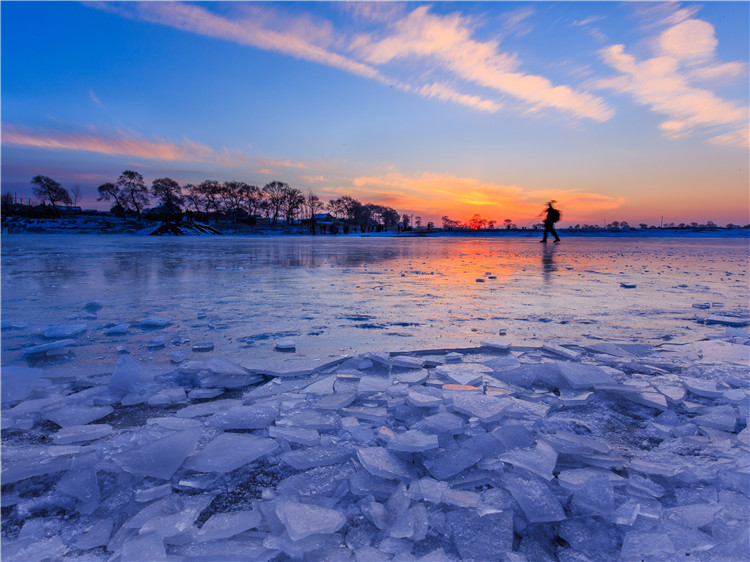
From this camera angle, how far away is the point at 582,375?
2.14 m

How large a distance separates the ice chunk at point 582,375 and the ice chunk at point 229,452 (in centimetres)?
167

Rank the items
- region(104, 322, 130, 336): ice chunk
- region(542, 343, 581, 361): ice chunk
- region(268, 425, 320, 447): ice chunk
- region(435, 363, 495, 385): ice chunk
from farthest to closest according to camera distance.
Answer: region(104, 322, 130, 336): ice chunk
region(542, 343, 581, 361): ice chunk
region(435, 363, 495, 385): ice chunk
region(268, 425, 320, 447): ice chunk

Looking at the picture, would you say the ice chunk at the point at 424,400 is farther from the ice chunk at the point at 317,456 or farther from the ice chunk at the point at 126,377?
the ice chunk at the point at 126,377

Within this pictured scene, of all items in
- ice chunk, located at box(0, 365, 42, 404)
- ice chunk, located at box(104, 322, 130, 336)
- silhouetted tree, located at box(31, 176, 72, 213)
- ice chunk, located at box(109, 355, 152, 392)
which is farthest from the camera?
silhouetted tree, located at box(31, 176, 72, 213)

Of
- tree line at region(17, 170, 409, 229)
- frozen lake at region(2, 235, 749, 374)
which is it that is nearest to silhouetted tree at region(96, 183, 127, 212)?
tree line at region(17, 170, 409, 229)

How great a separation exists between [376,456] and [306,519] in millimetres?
384

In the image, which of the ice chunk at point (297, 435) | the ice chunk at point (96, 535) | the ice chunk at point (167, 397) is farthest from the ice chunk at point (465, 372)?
the ice chunk at point (96, 535)

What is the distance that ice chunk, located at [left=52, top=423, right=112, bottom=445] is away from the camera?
1.55m

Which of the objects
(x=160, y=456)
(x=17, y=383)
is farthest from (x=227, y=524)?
(x=17, y=383)

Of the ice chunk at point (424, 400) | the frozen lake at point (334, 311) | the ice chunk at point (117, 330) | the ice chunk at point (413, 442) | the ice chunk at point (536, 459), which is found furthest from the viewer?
the ice chunk at point (117, 330)

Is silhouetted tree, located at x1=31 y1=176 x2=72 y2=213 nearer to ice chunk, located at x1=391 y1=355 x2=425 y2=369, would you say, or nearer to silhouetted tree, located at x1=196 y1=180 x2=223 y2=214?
silhouetted tree, located at x1=196 y1=180 x2=223 y2=214

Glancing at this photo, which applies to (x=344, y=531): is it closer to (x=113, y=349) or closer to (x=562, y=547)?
(x=562, y=547)

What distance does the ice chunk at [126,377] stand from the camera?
79.8 inches

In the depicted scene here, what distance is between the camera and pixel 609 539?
3.62 feet
